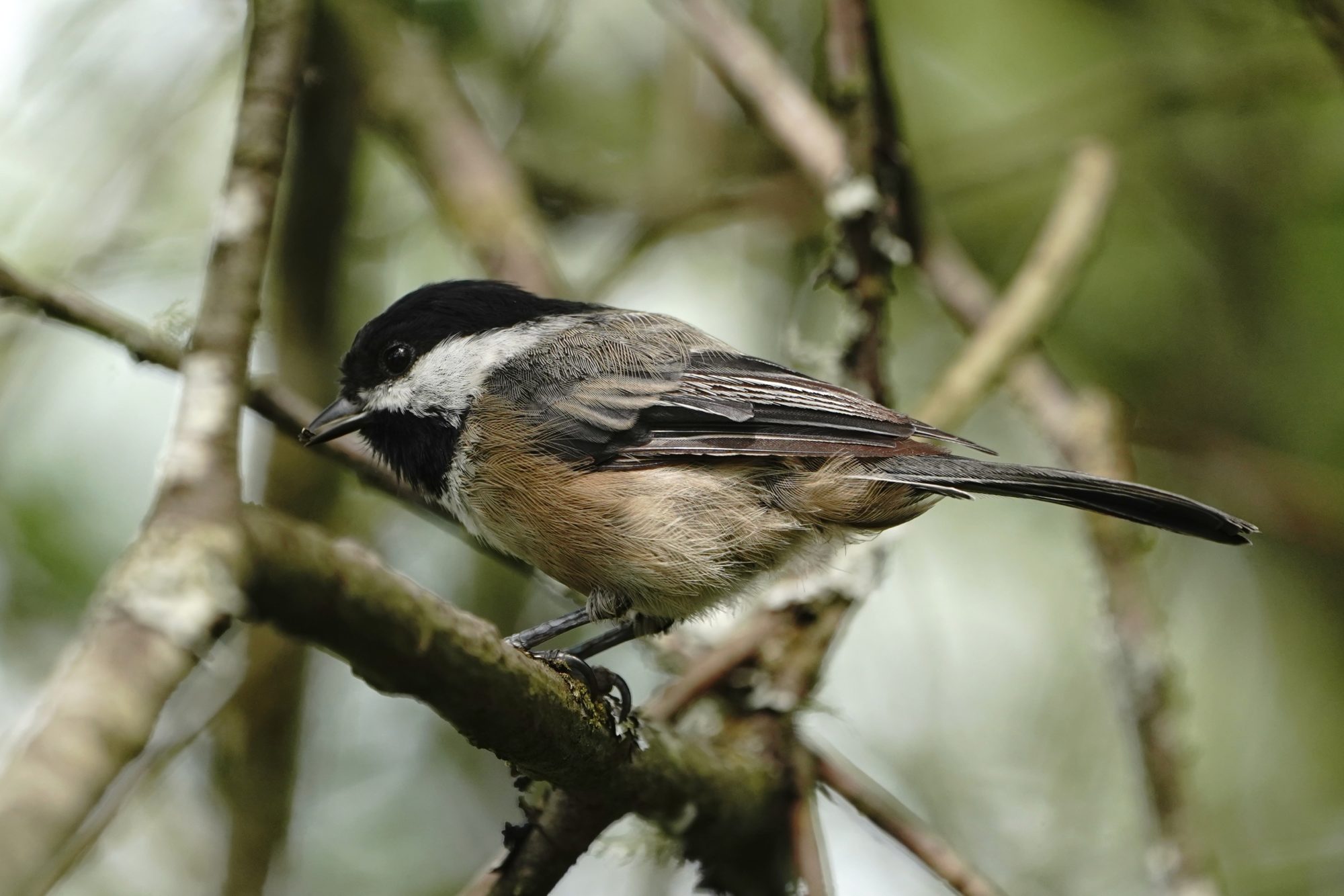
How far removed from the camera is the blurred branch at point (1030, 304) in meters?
3.49

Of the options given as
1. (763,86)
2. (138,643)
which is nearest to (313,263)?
(763,86)

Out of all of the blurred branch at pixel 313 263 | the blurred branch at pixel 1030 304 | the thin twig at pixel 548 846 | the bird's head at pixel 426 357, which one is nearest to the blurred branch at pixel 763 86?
the blurred branch at pixel 1030 304

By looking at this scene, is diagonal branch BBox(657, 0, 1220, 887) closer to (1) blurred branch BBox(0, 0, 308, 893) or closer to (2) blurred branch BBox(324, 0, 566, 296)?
(2) blurred branch BBox(324, 0, 566, 296)

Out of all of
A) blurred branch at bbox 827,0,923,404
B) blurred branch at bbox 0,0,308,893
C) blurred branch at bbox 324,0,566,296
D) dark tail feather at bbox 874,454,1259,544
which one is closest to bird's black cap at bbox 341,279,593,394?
blurred branch at bbox 324,0,566,296

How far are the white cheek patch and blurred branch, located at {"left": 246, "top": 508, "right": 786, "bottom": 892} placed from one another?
107cm

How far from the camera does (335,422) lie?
2.99 m

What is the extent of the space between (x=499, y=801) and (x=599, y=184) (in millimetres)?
2222

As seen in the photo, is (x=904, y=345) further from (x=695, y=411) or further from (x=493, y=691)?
(x=493, y=691)

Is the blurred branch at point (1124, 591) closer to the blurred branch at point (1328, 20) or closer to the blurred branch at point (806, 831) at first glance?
the blurred branch at point (806, 831)

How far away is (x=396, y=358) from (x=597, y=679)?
123 centimetres

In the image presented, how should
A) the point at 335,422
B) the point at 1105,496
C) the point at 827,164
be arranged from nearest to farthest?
the point at 1105,496 < the point at 335,422 < the point at 827,164

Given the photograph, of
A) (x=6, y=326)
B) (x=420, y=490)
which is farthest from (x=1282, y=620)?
(x=6, y=326)

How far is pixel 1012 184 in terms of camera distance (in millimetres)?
4812

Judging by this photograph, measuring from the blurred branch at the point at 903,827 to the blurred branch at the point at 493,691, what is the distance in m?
0.17
